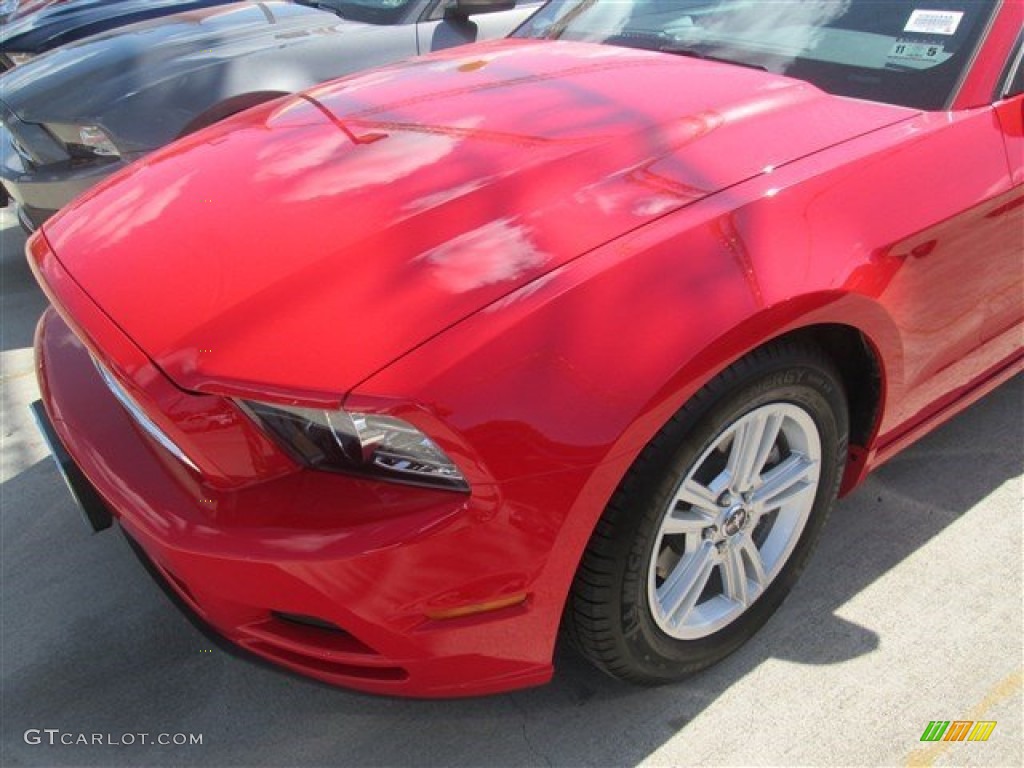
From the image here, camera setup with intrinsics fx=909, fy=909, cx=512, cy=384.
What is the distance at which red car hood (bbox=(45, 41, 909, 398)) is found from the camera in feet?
5.16

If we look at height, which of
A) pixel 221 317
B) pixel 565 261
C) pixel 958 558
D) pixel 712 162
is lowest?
pixel 958 558

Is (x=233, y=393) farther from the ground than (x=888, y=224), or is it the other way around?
(x=888, y=224)

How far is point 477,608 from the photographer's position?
1595 millimetres

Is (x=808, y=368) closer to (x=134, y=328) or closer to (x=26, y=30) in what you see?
(x=134, y=328)

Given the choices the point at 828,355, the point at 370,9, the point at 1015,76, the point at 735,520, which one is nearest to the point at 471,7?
the point at 370,9

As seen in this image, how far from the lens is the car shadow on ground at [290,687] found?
77.8 inches

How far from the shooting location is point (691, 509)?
1892 millimetres

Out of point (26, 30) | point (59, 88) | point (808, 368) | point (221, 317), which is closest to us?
point (221, 317)

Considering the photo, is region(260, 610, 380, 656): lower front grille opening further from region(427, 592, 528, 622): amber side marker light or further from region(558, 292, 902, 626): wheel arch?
region(558, 292, 902, 626): wheel arch

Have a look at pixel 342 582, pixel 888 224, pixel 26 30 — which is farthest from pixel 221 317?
pixel 26 30

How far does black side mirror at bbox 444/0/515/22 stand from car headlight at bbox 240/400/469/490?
2639mm

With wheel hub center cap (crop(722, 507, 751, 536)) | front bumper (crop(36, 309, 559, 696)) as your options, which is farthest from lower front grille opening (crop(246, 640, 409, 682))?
wheel hub center cap (crop(722, 507, 751, 536))

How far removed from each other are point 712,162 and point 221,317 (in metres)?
1.03

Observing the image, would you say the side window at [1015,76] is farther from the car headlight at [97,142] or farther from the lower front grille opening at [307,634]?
the car headlight at [97,142]
